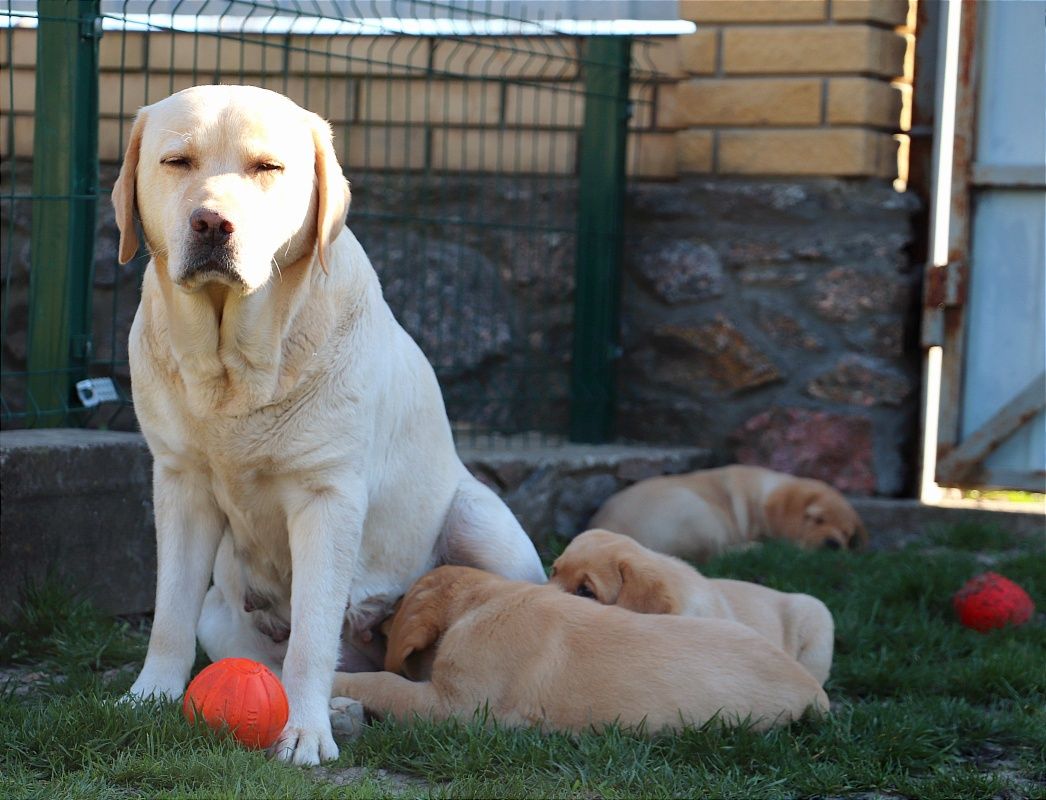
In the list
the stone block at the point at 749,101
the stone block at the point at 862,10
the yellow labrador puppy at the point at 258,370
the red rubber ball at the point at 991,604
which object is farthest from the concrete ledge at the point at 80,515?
the stone block at the point at 862,10

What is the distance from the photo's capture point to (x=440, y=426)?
4.23m

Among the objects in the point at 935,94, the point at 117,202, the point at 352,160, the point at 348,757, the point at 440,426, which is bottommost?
the point at 348,757

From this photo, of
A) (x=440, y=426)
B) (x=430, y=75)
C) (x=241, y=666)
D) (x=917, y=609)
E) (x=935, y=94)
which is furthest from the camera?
(x=935, y=94)

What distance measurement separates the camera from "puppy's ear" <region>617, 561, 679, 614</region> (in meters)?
3.99

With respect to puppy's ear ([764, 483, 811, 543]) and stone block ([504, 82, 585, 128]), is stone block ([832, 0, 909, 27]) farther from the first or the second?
puppy's ear ([764, 483, 811, 543])

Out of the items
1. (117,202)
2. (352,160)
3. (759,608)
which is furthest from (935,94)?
(117,202)

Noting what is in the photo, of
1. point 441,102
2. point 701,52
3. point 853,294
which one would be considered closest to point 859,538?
point 853,294

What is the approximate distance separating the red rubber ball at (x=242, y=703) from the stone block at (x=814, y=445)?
412 cm

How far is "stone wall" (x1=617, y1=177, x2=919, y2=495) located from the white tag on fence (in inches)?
114

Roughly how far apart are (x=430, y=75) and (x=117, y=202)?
3216 mm

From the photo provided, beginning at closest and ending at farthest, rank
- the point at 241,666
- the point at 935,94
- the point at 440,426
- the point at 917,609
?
the point at 241,666
the point at 440,426
the point at 917,609
the point at 935,94

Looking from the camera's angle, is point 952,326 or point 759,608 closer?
point 759,608

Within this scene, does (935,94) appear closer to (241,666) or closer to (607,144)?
(607,144)

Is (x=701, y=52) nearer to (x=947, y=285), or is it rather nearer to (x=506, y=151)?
(x=506, y=151)
